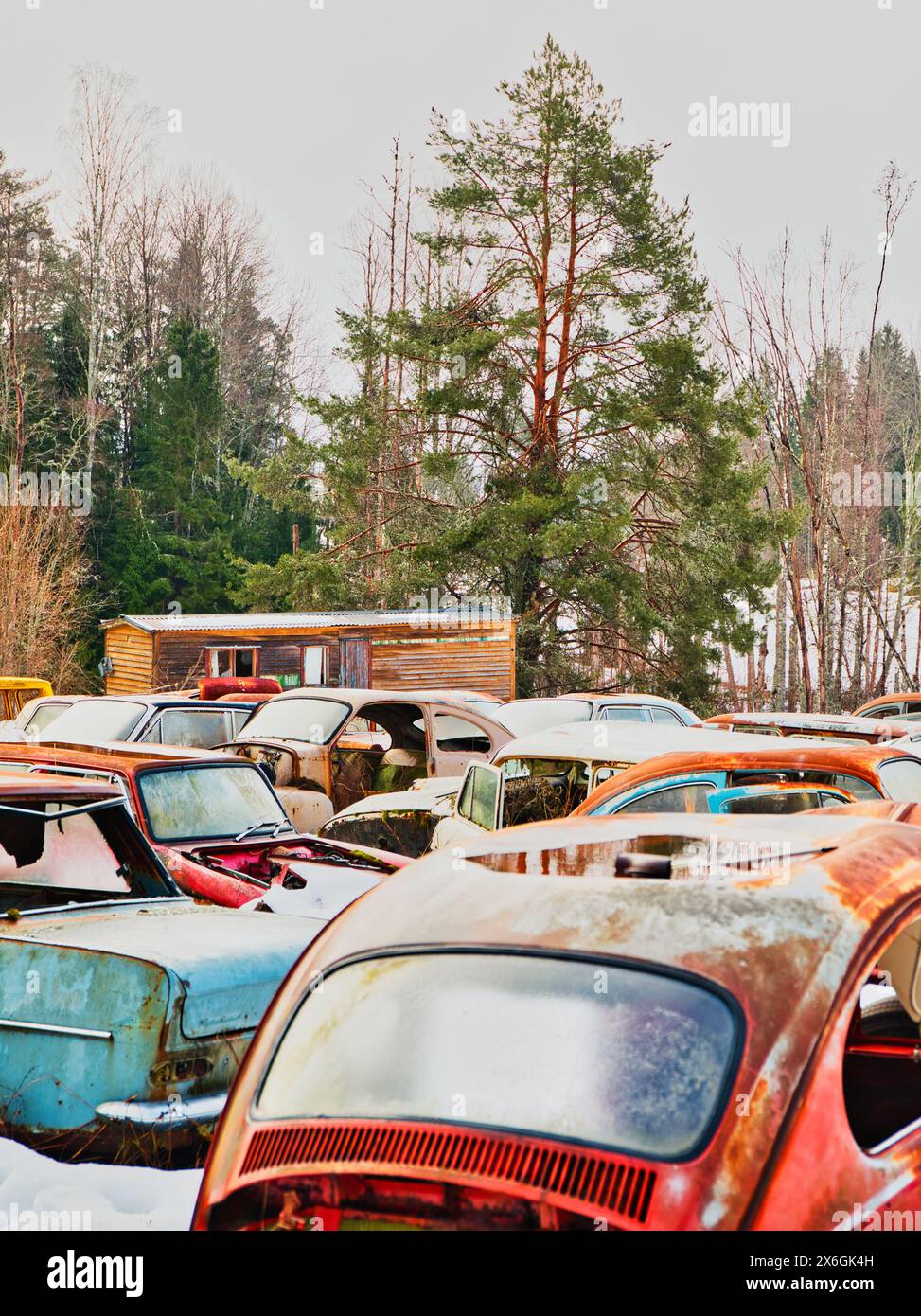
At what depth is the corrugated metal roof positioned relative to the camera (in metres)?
31.5

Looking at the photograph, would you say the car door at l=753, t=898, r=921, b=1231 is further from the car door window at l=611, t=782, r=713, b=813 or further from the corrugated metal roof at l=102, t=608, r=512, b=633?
the corrugated metal roof at l=102, t=608, r=512, b=633

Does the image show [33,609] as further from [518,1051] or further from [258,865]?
[518,1051]

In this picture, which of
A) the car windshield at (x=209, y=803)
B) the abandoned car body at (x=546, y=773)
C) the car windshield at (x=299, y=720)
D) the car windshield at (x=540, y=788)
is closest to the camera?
the abandoned car body at (x=546, y=773)

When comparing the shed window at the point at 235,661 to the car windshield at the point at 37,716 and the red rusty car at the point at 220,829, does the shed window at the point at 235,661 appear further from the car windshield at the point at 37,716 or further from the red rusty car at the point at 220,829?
the red rusty car at the point at 220,829

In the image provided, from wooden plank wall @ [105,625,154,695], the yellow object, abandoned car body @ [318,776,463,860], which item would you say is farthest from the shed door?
abandoned car body @ [318,776,463,860]

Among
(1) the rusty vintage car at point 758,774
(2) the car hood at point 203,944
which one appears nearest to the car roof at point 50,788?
(2) the car hood at point 203,944

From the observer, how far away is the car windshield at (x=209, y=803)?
27.0ft

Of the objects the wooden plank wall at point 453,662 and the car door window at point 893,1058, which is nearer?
the car door window at point 893,1058

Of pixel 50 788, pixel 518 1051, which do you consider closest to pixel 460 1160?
pixel 518 1051

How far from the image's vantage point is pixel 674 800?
654 cm

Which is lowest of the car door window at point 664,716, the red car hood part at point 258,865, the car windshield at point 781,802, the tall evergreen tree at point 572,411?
the red car hood part at point 258,865

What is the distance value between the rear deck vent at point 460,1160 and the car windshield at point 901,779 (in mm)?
4324

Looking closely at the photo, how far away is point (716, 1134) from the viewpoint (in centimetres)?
234
